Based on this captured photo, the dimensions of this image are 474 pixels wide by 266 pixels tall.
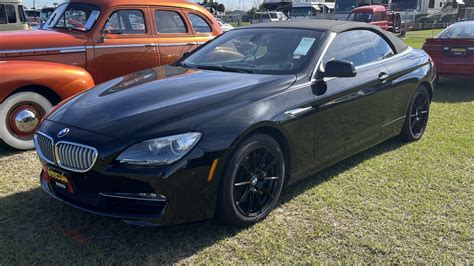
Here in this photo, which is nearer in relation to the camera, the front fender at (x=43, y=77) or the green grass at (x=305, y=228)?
the green grass at (x=305, y=228)

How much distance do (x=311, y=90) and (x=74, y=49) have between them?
352 centimetres

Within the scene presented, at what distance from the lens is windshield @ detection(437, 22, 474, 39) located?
29.5 ft

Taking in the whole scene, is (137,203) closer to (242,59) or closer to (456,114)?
(242,59)

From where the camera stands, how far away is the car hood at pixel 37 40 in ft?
18.0

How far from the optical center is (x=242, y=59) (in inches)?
169

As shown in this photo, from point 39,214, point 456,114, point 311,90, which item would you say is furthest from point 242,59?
point 456,114

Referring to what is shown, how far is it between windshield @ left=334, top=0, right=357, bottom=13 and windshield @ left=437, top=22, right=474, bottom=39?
64.9 ft

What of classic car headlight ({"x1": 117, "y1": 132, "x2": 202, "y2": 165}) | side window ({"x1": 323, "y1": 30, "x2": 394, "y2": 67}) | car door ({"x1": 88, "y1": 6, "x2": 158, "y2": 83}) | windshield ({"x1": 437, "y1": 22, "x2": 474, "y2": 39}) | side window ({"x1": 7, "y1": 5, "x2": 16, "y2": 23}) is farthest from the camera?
side window ({"x1": 7, "y1": 5, "x2": 16, "y2": 23})

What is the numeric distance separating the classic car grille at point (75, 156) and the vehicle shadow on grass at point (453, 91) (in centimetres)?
689

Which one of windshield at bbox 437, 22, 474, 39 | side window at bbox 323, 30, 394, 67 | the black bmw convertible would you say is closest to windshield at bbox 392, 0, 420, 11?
windshield at bbox 437, 22, 474, 39

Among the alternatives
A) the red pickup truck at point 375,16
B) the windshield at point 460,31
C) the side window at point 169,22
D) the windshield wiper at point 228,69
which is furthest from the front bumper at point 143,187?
the red pickup truck at point 375,16

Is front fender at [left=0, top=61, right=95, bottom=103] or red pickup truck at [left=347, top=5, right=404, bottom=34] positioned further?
red pickup truck at [left=347, top=5, right=404, bottom=34]

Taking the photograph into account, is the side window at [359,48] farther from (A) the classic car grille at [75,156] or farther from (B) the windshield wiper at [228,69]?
(A) the classic car grille at [75,156]

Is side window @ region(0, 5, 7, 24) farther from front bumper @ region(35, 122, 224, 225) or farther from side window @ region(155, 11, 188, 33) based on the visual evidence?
front bumper @ region(35, 122, 224, 225)
